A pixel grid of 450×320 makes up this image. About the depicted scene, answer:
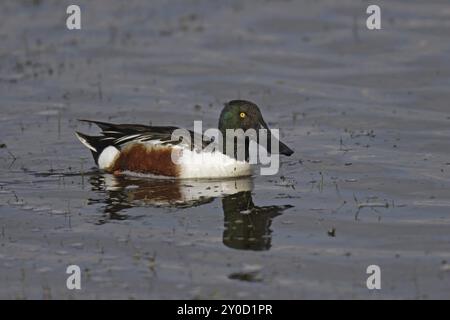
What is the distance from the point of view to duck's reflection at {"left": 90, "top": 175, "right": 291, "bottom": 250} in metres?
7.79

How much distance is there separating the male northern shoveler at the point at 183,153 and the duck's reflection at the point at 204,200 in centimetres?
9

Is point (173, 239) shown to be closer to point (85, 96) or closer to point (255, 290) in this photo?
point (255, 290)

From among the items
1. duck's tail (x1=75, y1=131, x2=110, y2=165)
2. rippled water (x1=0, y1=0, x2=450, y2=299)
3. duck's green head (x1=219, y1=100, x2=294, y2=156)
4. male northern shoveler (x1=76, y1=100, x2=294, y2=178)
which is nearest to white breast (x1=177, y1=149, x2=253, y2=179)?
male northern shoveler (x1=76, y1=100, x2=294, y2=178)

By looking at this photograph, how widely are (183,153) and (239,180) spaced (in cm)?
56

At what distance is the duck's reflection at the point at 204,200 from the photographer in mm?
7794

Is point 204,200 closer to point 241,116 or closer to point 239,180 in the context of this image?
point 239,180

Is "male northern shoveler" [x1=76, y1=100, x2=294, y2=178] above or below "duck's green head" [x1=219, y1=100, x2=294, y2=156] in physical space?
below

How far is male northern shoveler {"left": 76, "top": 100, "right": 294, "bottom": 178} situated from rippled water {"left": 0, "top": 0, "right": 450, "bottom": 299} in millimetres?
158

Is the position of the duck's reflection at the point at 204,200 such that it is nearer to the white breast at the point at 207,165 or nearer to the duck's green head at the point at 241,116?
the white breast at the point at 207,165

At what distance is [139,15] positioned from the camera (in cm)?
1714

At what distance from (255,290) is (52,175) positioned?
11.6 ft

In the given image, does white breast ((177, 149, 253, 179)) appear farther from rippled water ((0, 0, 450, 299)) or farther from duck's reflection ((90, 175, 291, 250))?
rippled water ((0, 0, 450, 299))
